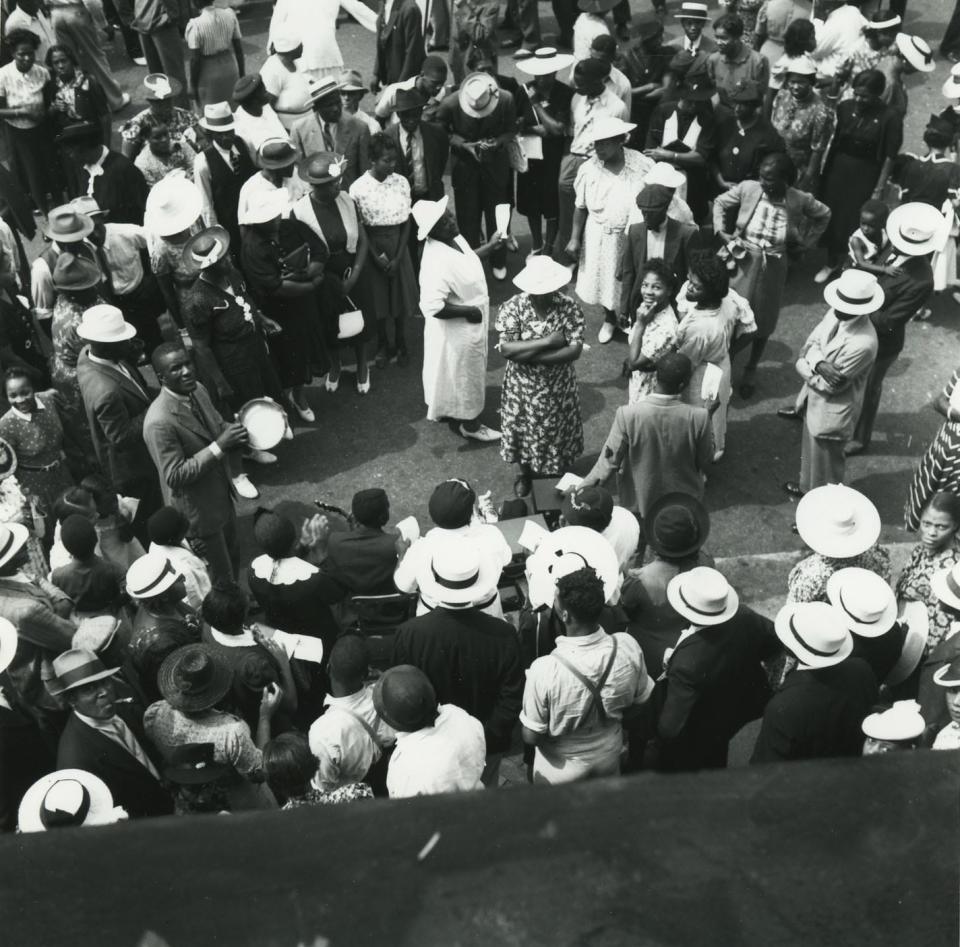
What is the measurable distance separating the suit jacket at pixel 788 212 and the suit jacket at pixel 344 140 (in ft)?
8.99

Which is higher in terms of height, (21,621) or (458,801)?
(458,801)

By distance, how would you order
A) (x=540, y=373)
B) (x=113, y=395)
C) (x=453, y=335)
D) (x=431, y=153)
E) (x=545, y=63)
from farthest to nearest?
(x=545, y=63) < (x=431, y=153) < (x=453, y=335) < (x=540, y=373) < (x=113, y=395)

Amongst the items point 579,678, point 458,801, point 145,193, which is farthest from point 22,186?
point 458,801

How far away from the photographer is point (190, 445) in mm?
6410

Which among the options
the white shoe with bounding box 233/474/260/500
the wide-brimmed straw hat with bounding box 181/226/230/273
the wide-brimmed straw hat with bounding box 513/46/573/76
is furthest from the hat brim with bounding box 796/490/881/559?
the wide-brimmed straw hat with bounding box 513/46/573/76

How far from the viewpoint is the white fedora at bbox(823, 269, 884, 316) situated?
22.5 feet

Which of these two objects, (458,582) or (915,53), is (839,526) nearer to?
(458,582)

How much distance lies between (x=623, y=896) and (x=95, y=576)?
504 cm

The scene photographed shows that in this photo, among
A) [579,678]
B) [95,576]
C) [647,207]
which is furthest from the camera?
[647,207]

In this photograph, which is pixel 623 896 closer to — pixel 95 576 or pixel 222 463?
pixel 95 576

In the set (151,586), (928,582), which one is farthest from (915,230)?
(151,586)

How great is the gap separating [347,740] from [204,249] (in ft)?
12.0

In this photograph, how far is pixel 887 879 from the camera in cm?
93

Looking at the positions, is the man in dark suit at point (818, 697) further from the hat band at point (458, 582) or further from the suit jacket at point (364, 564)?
the suit jacket at point (364, 564)
